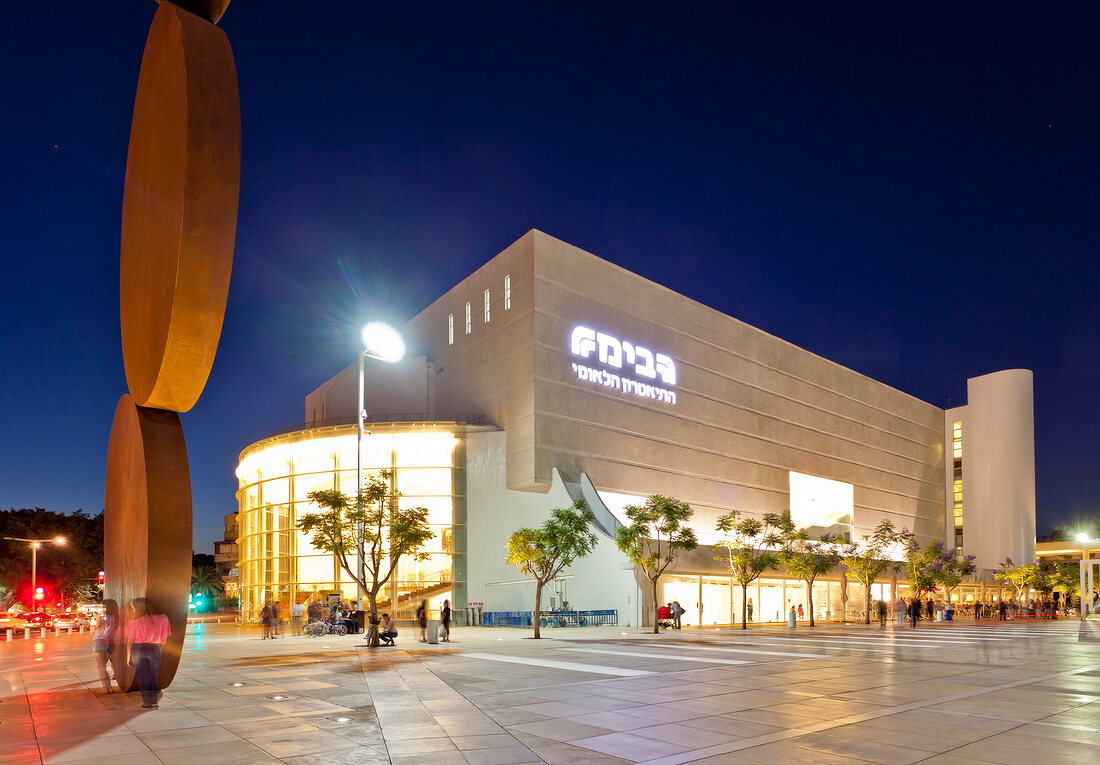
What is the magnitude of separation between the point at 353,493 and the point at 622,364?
63.4 feet

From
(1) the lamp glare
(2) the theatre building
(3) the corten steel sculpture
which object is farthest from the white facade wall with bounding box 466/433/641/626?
(3) the corten steel sculpture

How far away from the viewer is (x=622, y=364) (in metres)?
56.2

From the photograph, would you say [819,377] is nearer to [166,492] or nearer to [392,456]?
[392,456]

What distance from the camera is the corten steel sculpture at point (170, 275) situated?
38.7ft

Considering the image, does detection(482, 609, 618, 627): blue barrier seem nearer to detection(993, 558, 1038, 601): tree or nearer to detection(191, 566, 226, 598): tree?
detection(993, 558, 1038, 601): tree

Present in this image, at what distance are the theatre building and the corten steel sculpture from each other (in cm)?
2921

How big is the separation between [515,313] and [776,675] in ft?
120

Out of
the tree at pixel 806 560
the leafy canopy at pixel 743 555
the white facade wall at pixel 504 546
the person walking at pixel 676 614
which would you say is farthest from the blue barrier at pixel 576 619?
the tree at pixel 806 560

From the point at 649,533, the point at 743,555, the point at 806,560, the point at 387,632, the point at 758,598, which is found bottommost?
the point at 758,598

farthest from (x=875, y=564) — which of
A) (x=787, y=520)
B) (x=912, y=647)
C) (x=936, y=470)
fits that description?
(x=936, y=470)

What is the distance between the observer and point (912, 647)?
28719 millimetres

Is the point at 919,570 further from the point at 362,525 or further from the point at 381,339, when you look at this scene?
the point at 381,339

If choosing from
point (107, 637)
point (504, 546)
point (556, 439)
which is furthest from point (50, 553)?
point (107, 637)

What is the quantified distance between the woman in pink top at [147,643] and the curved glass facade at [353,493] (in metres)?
36.7
